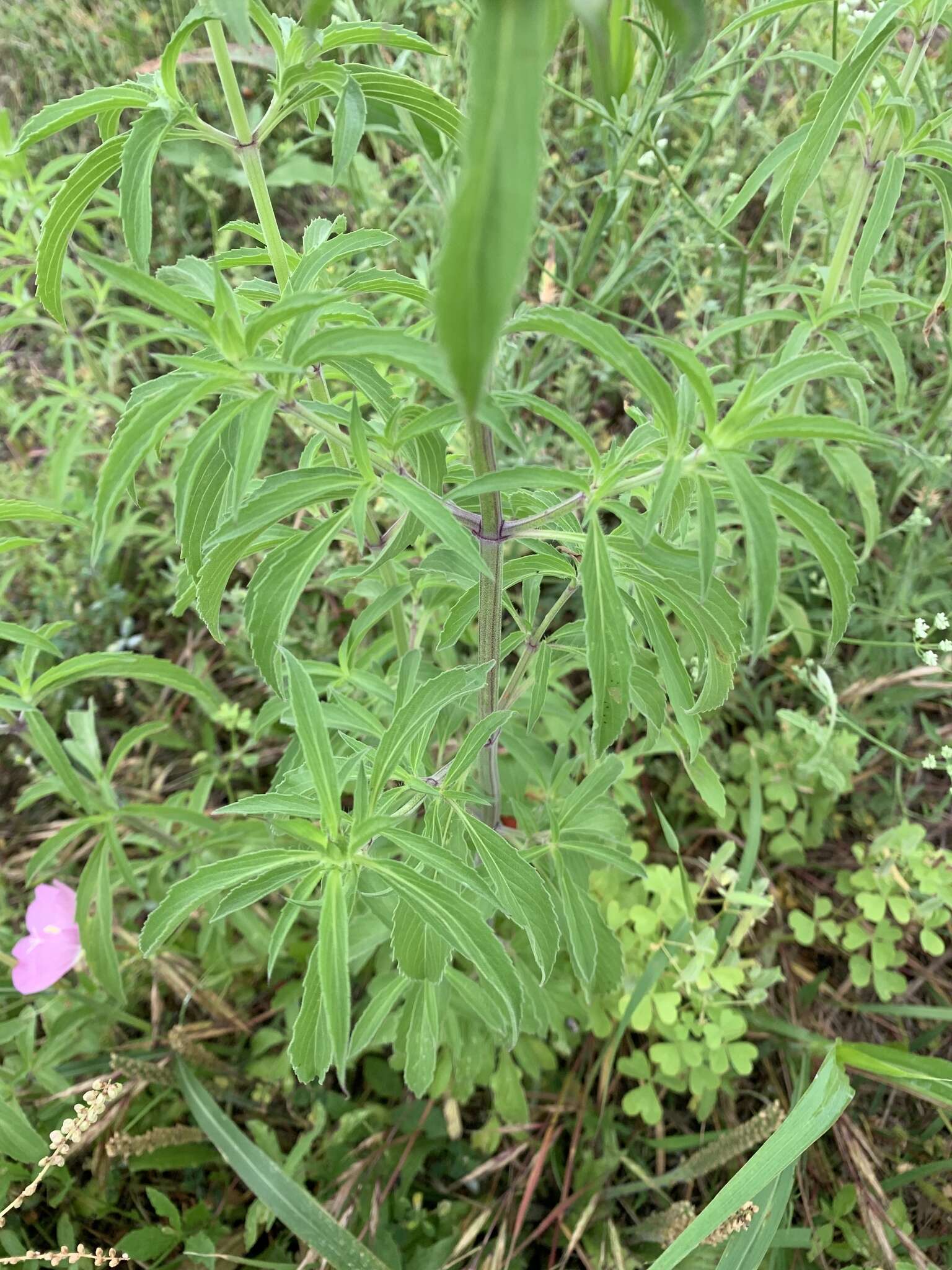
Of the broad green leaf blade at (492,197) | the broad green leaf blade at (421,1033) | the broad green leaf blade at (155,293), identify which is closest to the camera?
the broad green leaf blade at (492,197)

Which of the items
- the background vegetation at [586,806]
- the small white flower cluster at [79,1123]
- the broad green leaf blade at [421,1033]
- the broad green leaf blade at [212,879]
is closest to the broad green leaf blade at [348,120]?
the background vegetation at [586,806]

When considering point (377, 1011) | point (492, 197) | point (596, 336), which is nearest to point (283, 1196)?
point (377, 1011)

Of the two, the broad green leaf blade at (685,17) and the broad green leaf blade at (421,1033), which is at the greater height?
the broad green leaf blade at (685,17)

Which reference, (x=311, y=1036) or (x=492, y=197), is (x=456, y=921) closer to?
(x=311, y=1036)

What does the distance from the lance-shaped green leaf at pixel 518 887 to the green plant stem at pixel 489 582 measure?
205 millimetres

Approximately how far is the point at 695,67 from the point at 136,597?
2200mm

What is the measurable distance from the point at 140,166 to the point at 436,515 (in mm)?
534

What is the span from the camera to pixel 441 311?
0.45 metres

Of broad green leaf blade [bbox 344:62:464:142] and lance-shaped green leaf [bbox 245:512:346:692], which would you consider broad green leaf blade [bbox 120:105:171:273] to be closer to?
broad green leaf blade [bbox 344:62:464:142]

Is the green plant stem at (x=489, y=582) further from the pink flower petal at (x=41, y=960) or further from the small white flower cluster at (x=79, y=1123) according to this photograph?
the pink flower petal at (x=41, y=960)

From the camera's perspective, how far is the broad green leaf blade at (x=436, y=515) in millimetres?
857

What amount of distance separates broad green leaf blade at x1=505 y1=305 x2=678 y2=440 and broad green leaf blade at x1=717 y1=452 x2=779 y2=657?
0.13 m

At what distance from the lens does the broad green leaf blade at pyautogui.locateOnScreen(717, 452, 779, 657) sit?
31.4 inches

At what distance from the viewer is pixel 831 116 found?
3.80 ft
